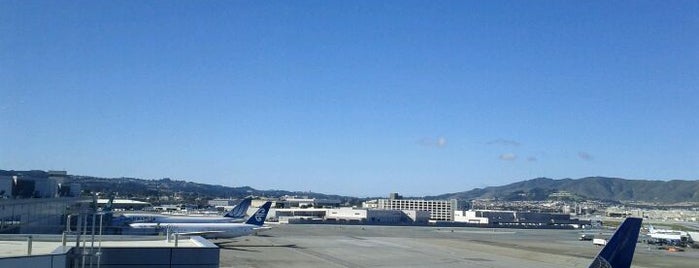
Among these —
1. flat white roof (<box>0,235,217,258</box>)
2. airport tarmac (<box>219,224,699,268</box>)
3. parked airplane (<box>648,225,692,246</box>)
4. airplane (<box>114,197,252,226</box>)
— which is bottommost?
airport tarmac (<box>219,224,699,268</box>)


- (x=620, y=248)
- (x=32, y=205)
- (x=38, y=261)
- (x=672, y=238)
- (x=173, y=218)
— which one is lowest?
(x=672, y=238)

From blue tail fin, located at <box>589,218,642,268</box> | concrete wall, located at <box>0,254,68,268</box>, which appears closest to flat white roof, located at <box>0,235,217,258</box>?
concrete wall, located at <box>0,254,68,268</box>

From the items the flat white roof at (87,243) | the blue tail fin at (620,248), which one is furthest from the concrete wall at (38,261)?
the blue tail fin at (620,248)

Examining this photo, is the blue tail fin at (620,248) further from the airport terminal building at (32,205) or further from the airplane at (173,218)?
the airplane at (173,218)

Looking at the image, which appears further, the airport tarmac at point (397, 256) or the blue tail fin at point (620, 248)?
the airport tarmac at point (397, 256)

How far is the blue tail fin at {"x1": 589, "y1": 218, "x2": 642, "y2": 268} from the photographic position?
63.5 ft

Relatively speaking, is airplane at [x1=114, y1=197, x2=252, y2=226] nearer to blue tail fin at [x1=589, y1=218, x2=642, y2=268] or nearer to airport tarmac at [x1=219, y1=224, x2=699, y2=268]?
airport tarmac at [x1=219, y1=224, x2=699, y2=268]

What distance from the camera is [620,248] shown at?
19.7 m

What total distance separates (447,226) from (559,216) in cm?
5595

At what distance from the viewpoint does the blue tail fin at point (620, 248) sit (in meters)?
19.4

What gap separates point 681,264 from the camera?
2515 inches

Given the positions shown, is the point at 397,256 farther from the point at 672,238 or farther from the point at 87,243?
the point at 672,238

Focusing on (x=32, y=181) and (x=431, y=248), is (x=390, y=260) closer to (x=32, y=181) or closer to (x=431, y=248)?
(x=431, y=248)

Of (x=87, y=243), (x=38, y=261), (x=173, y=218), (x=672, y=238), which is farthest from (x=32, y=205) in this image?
(x=672, y=238)
